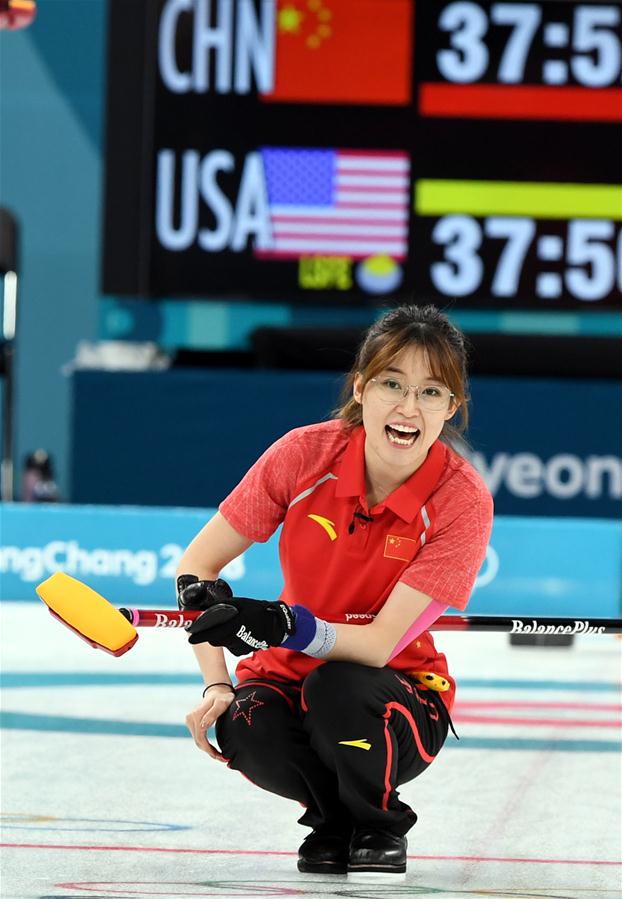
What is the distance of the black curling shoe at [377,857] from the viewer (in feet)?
8.19

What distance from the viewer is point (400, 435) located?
2605 mm

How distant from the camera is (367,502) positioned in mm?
2643

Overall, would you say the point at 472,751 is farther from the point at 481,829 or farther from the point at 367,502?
the point at 367,502

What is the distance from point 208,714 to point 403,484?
0.50 metres

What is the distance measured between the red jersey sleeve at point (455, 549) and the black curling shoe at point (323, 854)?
0.44 m

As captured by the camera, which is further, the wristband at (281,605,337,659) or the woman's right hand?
the woman's right hand

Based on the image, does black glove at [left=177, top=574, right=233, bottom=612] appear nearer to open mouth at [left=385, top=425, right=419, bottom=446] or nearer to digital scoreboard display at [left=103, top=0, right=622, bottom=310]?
open mouth at [left=385, top=425, right=419, bottom=446]

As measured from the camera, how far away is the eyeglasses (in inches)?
102

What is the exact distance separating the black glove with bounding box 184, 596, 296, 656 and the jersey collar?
30cm

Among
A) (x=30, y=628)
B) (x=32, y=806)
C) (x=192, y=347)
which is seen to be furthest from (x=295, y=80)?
(x=32, y=806)

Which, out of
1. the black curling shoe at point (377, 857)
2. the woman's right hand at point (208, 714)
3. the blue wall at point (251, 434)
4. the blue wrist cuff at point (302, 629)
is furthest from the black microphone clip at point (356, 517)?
the blue wall at point (251, 434)

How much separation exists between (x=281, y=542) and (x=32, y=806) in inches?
33.5

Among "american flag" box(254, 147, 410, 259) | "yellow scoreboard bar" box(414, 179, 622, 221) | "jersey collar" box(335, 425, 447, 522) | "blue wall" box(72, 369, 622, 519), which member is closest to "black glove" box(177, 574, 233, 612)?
"jersey collar" box(335, 425, 447, 522)

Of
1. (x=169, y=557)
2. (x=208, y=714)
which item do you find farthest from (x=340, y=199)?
(x=208, y=714)
